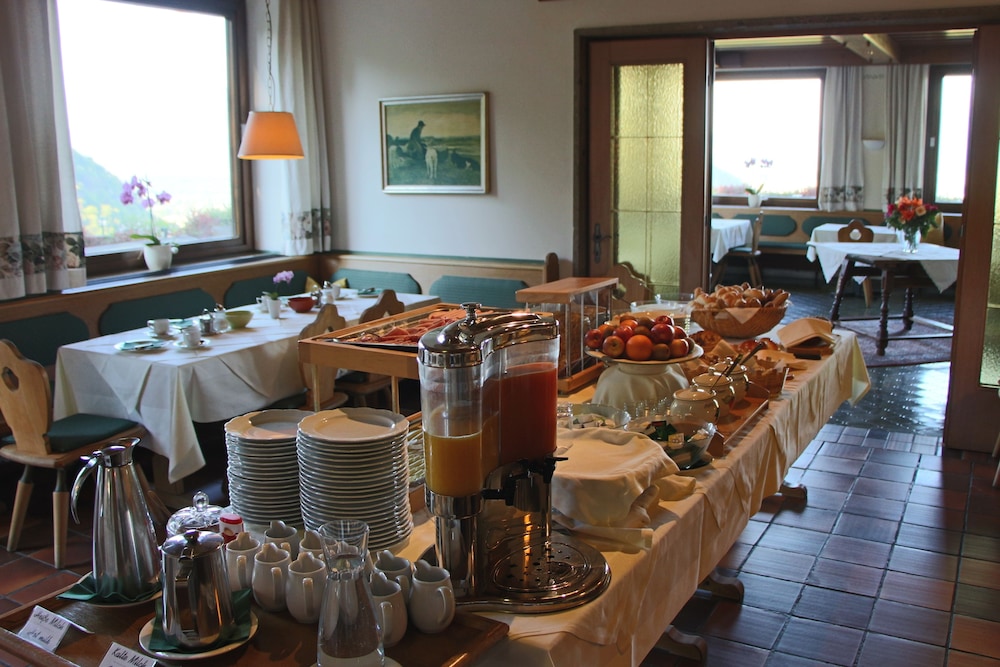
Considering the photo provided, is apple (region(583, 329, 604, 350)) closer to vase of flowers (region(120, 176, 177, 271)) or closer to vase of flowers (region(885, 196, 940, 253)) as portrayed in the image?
vase of flowers (region(120, 176, 177, 271))

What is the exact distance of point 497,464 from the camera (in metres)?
1.45

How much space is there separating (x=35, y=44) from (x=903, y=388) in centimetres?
534

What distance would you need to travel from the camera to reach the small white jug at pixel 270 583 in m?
1.34

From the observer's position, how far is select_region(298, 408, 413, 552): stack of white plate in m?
1.45

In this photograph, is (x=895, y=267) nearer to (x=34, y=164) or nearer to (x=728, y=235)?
(x=728, y=235)

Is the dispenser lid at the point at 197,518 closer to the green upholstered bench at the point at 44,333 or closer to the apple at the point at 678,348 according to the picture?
the apple at the point at 678,348

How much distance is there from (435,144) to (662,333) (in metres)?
3.78

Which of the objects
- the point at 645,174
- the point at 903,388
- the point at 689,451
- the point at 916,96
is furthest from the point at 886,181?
the point at 689,451

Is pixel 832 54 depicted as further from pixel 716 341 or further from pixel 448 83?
pixel 716 341

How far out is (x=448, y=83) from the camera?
5.59 metres

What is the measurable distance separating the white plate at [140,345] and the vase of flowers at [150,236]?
1404mm

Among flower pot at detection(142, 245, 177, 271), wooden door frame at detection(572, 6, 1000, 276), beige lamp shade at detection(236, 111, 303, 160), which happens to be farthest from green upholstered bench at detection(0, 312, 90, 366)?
wooden door frame at detection(572, 6, 1000, 276)

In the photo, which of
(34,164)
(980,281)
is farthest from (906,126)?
(34,164)

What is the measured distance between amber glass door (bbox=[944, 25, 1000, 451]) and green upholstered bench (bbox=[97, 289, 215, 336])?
13.6 ft
